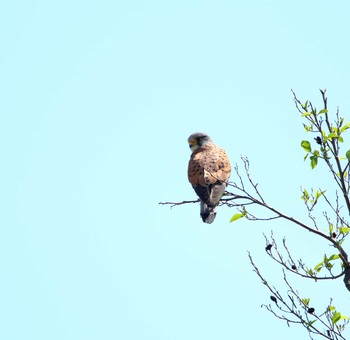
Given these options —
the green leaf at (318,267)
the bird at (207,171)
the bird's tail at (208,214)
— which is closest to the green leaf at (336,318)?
the green leaf at (318,267)

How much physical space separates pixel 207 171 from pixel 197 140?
6.34 ft

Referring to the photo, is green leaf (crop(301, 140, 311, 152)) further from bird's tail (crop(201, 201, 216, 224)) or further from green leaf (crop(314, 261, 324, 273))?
bird's tail (crop(201, 201, 216, 224))

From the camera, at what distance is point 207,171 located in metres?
8.95

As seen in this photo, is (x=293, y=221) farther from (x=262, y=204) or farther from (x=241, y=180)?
(x=241, y=180)

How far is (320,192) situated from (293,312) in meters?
1.01

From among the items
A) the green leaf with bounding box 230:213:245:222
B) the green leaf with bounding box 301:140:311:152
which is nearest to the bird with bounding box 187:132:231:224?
the green leaf with bounding box 230:213:245:222

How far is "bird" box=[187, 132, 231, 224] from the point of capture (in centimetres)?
820

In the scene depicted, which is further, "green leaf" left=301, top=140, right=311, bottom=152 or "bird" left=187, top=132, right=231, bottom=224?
"bird" left=187, top=132, right=231, bottom=224

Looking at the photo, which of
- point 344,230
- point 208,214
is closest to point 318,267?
point 344,230

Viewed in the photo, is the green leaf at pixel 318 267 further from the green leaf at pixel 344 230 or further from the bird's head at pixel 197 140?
the bird's head at pixel 197 140

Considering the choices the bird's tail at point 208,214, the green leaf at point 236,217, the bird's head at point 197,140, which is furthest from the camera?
the bird's head at point 197,140

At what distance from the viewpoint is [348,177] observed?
4.88 metres

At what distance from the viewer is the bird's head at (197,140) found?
10.7 metres

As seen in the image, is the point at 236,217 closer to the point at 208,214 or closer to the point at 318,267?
the point at 318,267
